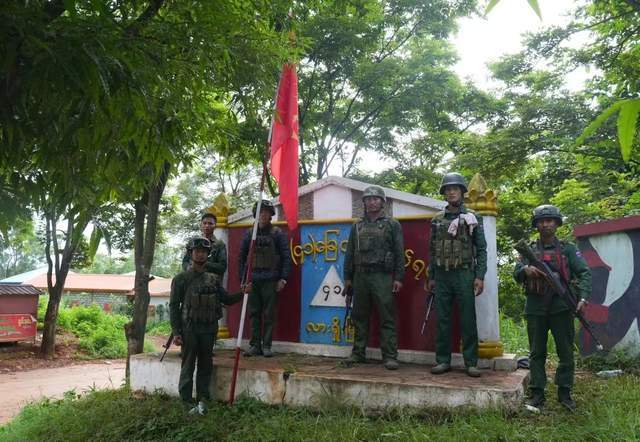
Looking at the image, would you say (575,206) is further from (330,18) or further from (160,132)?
(160,132)

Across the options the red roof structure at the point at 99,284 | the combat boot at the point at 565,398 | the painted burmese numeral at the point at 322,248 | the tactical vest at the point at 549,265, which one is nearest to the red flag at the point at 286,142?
the painted burmese numeral at the point at 322,248

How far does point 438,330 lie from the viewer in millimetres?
5141

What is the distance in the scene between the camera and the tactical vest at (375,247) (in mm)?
5406

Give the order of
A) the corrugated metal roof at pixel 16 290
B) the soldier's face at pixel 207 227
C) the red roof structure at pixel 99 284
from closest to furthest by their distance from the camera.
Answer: the soldier's face at pixel 207 227 → the corrugated metal roof at pixel 16 290 → the red roof structure at pixel 99 284

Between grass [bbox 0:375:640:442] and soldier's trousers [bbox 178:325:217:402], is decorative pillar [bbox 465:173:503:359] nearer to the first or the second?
grass [bbox 0:375:640:442]

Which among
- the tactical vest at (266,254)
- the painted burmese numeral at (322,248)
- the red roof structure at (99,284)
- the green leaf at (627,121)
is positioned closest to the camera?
the green leaf at (627,121)

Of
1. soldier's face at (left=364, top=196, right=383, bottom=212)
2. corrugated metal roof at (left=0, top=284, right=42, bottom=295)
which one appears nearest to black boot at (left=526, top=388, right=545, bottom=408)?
soldier's face at (left=364, top=196, right=383, bottom=212)

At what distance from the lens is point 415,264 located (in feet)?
19.4

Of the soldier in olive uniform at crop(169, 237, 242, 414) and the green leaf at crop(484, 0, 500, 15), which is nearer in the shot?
the green leaf at crop(484, 0, 500, 15)

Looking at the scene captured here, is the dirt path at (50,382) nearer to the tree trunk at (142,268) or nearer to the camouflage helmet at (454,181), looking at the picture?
the tree trunk at (142,268)

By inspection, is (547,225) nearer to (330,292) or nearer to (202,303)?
(330,292)

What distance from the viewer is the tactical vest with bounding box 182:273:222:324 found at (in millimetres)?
5164

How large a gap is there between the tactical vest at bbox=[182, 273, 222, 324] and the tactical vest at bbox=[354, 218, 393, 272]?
151 cm

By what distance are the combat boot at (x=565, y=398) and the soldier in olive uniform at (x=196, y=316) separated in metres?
3.08
